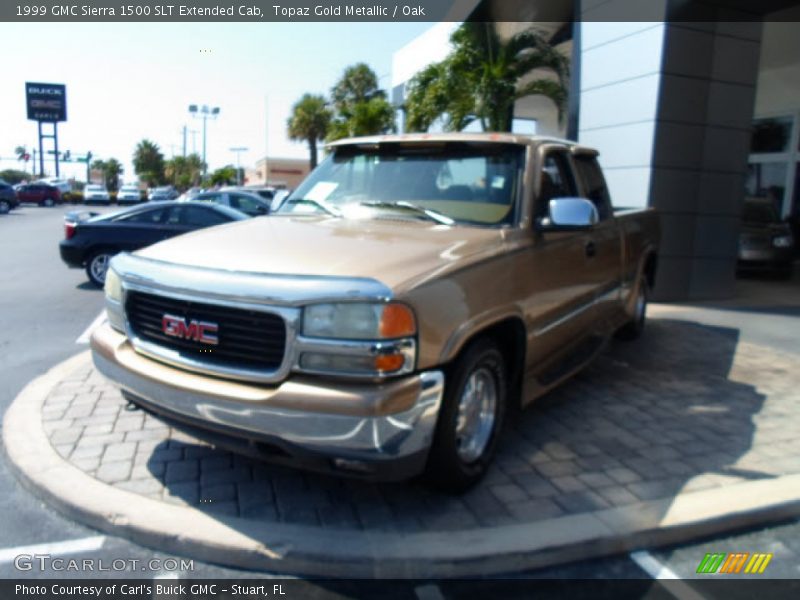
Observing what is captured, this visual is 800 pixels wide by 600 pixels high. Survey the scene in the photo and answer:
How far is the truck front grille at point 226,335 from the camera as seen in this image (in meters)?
2.87

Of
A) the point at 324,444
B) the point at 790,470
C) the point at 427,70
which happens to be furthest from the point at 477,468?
the point at 427,70

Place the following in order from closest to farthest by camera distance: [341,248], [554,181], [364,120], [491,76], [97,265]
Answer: [341,248] → [554,181] → [97,265] → [491,76] → [364,120]

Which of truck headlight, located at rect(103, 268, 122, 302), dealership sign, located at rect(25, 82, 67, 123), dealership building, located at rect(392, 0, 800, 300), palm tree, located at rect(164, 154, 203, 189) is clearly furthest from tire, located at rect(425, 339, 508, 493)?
palm tree, located at rect(164, 154, 203, 189)

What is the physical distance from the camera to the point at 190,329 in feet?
10.1

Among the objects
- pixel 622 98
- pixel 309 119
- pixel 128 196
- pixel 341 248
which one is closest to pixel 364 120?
pixel 622 98

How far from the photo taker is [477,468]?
346 centimetres

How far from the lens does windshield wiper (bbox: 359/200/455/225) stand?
3844mm

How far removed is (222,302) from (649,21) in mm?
8246

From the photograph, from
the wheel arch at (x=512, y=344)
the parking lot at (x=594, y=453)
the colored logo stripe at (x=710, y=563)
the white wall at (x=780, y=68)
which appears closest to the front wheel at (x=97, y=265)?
the parking lot at (x=594, y=453)

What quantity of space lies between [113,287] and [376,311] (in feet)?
5.60

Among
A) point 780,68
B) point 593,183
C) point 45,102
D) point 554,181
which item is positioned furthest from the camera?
point 45,102

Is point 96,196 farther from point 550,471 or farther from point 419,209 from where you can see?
point 550,471

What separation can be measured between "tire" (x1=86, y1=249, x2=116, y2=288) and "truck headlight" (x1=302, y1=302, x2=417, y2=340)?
874cm

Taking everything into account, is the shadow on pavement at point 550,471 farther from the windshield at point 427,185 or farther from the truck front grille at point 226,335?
the windshield at point 427,185
